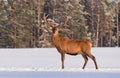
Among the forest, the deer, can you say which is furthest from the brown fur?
the forest

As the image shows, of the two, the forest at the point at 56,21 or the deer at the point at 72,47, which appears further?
the forest at the point at 56,21

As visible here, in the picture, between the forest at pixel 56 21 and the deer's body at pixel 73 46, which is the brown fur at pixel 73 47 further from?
the forest at pixel 56 21

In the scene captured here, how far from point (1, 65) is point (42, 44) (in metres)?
34.8

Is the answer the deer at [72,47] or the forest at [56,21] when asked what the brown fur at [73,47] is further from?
the forest at [56,21]

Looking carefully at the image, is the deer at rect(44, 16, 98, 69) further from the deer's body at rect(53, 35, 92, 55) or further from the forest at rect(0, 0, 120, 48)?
Answer: the forest at rect(0, 0, 120, 48)

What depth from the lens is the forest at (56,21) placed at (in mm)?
52281

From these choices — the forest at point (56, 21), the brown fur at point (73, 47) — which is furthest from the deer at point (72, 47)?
the forest at point (56, 21)

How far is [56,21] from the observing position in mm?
55250

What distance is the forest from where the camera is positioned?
52281 millimetres

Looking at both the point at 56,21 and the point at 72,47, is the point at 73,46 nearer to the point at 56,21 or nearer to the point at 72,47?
the point at 72,47

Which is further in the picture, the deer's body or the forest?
the forest

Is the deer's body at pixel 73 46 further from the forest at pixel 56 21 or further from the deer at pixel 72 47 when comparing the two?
the forest at pixel 56 21

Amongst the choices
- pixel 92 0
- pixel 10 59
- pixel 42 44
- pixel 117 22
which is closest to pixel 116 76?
pixel 10 59

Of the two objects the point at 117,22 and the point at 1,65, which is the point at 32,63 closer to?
the point at 1,65
